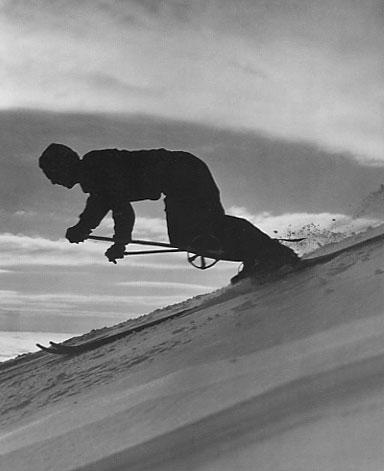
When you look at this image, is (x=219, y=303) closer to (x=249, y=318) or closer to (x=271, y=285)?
(x=271, y=285)

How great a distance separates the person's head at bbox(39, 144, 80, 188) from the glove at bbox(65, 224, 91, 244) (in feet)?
0.76

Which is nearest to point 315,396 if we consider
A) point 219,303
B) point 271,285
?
point 271,285

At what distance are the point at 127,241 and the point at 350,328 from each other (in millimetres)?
1503

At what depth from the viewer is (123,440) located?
213 centimetres

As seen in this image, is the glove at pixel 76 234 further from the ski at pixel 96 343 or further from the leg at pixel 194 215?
the ski at pixel 96 343

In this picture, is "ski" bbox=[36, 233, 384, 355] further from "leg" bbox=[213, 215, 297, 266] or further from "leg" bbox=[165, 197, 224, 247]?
"leg" bbox=[165, 197, 224, 247]

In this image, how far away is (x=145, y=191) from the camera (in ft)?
11.2

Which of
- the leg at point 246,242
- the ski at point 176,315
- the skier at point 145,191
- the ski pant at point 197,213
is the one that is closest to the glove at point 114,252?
the skier at point 145,191

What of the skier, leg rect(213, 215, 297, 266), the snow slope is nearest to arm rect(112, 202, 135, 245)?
the skier

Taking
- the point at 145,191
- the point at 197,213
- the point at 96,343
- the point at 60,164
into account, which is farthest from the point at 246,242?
the point at 96,343

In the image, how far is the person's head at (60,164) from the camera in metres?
3.29

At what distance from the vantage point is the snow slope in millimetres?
1744

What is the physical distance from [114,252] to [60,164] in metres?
0.52

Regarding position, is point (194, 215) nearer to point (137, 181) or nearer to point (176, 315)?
point (137, 181)
